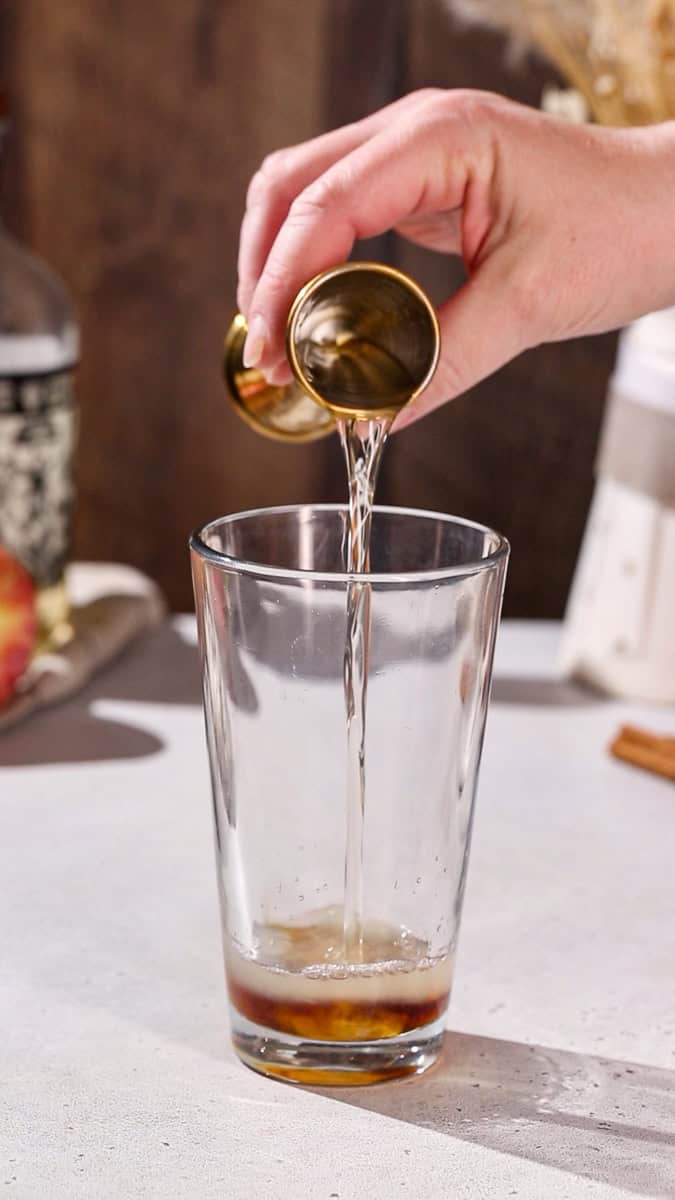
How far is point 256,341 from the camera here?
685mm

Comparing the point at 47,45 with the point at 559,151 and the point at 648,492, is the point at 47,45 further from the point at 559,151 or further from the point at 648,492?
the point at 559,151

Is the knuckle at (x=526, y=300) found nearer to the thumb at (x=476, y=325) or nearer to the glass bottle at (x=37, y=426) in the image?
the thumb at (x=476, y=325)

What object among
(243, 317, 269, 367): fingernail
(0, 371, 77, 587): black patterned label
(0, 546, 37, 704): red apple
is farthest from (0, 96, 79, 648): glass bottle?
(243, 317, 269, 367): fingernail

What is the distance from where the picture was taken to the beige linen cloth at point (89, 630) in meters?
1.07

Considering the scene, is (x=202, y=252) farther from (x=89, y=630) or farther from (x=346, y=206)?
(x=346, y=206)

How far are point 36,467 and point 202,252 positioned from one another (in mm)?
487

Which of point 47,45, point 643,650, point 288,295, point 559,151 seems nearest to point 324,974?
point 288,295

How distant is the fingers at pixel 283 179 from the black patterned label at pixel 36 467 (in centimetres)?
45

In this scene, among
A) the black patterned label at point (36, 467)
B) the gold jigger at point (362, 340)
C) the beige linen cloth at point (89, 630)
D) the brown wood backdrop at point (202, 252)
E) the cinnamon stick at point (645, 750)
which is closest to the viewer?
the gold jigger at point (362, 340)

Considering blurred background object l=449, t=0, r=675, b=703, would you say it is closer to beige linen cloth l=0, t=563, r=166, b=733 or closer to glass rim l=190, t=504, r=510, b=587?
beige linen cloth l=0, t=563, r=166, b=733

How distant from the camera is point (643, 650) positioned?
1.13 m

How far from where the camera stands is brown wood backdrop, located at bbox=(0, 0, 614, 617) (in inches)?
60.5

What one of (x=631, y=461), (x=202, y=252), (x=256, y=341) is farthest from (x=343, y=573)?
(x=202, y=252)

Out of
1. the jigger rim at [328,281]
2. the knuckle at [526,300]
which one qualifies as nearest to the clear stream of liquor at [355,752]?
the jigger rim at [328,281]
